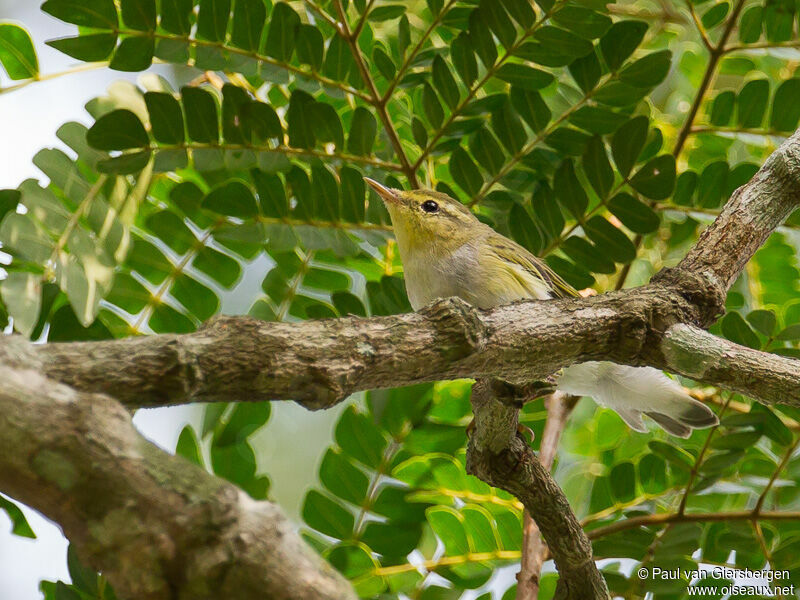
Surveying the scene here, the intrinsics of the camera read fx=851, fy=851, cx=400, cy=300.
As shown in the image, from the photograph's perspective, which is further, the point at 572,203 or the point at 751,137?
the point at 751,137

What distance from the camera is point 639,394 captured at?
12.6ft

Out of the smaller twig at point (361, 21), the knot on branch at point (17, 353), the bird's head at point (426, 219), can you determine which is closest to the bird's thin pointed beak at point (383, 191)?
the bird's head at point (426, 219)

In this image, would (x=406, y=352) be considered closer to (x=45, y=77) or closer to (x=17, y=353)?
(x=17, y=353)

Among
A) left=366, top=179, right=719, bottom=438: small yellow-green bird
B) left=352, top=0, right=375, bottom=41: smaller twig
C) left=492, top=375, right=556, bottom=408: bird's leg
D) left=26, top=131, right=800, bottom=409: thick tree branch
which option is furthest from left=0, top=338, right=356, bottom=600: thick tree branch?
left=352, top=0, right=375, bottom=41: smaller twig

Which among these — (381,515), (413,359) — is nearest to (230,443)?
(381,515)

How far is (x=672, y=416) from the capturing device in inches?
147

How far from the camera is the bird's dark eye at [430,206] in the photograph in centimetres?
392

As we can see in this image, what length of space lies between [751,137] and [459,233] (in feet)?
4.97

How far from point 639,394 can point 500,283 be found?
0.81 metres

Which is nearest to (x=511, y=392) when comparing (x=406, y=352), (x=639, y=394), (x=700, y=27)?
(x=406, y=352)

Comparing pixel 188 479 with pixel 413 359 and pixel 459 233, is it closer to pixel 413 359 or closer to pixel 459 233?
pixel 413 359

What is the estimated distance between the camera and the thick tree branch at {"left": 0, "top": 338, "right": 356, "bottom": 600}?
1.51 metres

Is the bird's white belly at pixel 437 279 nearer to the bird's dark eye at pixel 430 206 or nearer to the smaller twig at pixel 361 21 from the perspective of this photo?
the bird's dark eye at pixel 430 206

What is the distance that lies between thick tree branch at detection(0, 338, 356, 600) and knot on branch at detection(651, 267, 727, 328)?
6.07 ft
